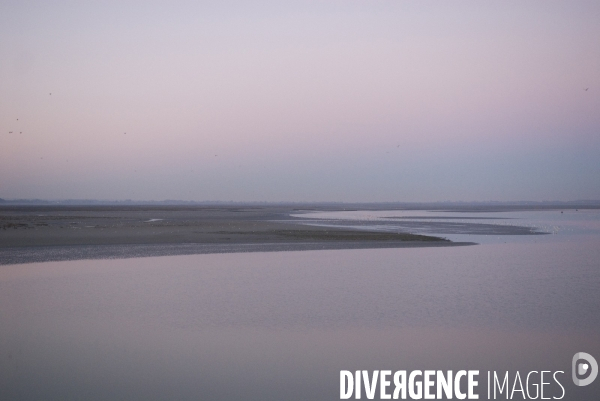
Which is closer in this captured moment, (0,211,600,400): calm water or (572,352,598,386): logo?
(0,211,600,400): calm water

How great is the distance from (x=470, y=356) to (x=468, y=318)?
2.95 metres

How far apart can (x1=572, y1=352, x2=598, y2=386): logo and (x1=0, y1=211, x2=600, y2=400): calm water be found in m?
0.14

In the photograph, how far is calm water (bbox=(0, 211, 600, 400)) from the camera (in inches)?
336

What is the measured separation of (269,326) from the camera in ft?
38.1

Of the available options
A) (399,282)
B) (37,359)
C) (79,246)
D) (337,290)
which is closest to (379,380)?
(37,359)

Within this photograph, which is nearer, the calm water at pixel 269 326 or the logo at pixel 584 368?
the calm water at pixel 269 326

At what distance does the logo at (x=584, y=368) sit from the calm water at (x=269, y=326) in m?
0.14

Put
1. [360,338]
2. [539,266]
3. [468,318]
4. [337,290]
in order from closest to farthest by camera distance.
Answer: [360,338]
[468,318]
[337,290]
[539,266]

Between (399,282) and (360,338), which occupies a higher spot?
(399,282)

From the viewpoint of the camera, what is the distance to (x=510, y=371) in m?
9.04

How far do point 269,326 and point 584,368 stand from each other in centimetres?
586

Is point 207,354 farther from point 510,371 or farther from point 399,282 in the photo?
point 399,282

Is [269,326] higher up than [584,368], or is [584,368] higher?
[269,326]

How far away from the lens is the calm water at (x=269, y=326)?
8531mm
